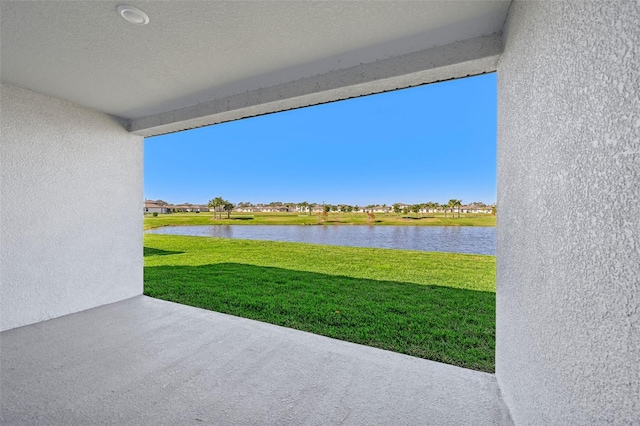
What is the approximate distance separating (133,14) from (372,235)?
11.3 meters

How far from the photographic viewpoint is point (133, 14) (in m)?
1.77

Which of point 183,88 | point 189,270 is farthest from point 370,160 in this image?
point 183,88

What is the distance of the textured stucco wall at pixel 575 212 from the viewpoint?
0.72 metres

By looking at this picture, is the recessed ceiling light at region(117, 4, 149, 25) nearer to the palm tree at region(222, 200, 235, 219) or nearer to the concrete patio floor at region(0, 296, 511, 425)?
the concrete patio floor at region(0, 296, 511, 425)

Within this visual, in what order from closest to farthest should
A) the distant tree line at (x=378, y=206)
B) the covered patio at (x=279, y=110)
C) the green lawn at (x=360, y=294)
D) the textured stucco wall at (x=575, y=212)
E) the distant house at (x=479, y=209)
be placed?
the textured stucco wall at (x=575, y=212)
the covered patio at (x=279, y=110)
the green lawn at (x=360, y=294)
the distant house at (x=479, y=209)
the distant tree line at (x=378, y=206)

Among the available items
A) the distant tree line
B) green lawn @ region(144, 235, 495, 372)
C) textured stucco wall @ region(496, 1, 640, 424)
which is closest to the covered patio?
textured stucco wall @ region(496, 1, 640, 424)

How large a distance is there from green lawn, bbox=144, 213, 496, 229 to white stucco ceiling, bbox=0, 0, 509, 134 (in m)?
8.59

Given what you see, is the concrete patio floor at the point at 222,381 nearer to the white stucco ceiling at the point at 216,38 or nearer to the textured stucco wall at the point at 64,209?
the textured stucco wall at the point at 64,209

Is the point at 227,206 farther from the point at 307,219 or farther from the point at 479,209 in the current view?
the point at 479,209

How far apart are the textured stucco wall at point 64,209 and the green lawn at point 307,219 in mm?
6843

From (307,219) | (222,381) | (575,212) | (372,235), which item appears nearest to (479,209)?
(372,235)

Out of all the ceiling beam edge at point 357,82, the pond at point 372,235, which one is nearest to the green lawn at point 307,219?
the pond at point 372,235

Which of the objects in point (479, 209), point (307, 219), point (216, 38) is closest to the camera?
point (216, 38)

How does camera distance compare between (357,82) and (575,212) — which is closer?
(575,212)
